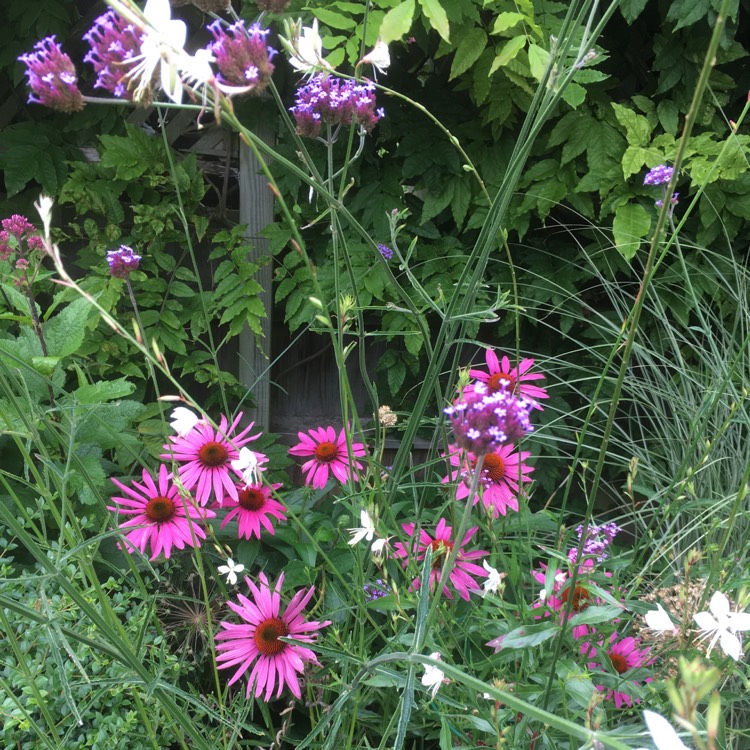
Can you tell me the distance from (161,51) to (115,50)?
0.11 meters

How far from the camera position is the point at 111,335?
1974mm

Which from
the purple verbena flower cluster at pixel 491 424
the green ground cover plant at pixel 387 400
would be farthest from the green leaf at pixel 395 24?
the purple verbena flower cluster at pixel 491 424

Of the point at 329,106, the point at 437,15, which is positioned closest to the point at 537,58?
the point at 437,15

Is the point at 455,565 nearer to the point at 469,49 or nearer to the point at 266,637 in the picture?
the point at 266,637

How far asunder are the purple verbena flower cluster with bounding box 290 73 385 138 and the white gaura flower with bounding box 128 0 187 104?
28cm

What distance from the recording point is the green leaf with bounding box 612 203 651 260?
1.74 metres

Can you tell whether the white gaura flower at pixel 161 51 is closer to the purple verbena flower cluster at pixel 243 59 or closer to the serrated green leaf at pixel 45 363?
the purple verbena flower cluster at pixel 243 59

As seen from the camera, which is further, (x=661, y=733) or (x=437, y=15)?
(x=437, y=15)

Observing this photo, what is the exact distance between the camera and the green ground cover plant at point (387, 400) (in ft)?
2.55

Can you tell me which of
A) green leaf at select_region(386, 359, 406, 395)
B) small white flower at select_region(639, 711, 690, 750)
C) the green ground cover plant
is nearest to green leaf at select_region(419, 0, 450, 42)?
the green ground cover plant

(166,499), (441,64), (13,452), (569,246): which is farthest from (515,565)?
(441,64)

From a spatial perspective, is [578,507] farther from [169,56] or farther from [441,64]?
[169,56]

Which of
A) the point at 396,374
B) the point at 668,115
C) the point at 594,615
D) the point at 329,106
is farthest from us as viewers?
the point at 396,374

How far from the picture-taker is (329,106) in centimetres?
86
